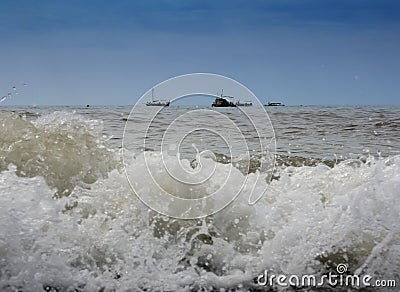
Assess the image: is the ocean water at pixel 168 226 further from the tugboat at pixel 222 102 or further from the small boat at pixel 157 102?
the small boat at pixel 157 102

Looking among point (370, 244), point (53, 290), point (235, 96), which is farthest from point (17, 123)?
point (370, 244)

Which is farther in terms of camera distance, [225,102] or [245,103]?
[225,102]

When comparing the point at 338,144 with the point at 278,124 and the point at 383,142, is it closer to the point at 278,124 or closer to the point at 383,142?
the point at 383,142

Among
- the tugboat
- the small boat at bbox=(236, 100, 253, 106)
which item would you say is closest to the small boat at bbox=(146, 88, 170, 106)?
the tugboat

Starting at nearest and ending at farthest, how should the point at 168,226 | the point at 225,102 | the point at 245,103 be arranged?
1. the point at 168,226
2. the point at 245,103
3. the point at 225,102

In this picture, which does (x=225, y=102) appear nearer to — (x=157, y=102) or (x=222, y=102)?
(x=222, y=102)

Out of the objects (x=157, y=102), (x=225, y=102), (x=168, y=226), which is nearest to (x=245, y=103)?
(x=225, y=102)

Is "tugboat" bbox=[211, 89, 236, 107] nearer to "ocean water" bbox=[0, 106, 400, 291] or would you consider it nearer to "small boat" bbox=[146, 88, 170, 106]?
"ocean water" bbox=[0, 106, 400, 291]

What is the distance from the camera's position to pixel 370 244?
12.1 feet

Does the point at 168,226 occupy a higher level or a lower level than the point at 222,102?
lower

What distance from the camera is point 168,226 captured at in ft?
13.2

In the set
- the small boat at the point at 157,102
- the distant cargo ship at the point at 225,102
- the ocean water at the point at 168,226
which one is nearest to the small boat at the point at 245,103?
the distant cargo ship at the point at 225,102

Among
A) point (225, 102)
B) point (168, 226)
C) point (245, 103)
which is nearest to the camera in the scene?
point (168, 226)

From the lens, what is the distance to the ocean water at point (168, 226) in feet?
11.1
